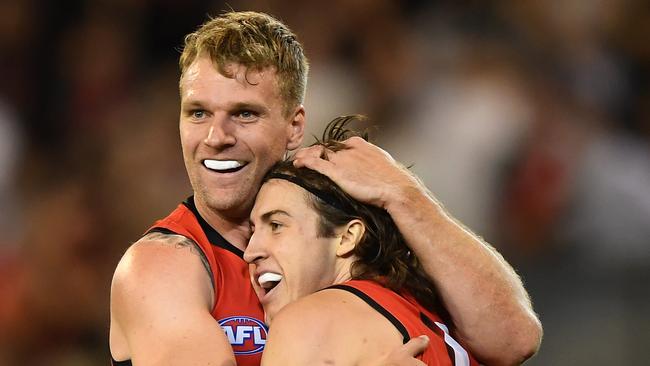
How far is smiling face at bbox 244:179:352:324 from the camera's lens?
3705 millimetres

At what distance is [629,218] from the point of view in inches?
269

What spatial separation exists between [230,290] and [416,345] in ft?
2.83

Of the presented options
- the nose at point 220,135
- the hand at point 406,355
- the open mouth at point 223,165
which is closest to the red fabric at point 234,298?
the open mouth at point 223,165

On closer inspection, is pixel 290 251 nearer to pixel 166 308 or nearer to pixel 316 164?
pixel 316 164

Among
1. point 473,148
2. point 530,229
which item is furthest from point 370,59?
point 530,229

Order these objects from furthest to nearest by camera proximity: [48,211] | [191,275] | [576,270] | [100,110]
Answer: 1. [100,110]
2. [48,211]
3. [576,270]
4. [191,275]

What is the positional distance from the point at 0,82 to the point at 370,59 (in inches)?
117

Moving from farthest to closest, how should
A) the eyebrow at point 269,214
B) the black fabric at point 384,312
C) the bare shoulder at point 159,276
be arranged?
the eyebrow at point 269,214 → the bare shoulder at point 159,276 → the black fabric at point 384,312

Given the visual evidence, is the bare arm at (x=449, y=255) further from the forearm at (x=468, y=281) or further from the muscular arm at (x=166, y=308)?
the muscular arm at (x=166, y=308)

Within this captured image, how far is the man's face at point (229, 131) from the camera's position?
4055 mm

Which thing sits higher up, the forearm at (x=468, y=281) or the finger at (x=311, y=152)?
the finger at (x=311, y=152)

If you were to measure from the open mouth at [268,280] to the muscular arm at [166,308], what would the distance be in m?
0.19

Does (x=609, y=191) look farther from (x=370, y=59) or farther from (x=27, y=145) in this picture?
(x=27, y=145)

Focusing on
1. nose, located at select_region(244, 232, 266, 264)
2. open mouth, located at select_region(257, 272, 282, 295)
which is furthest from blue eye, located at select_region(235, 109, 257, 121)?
open mouth, located at select_region(257, 272, 282, 295)
